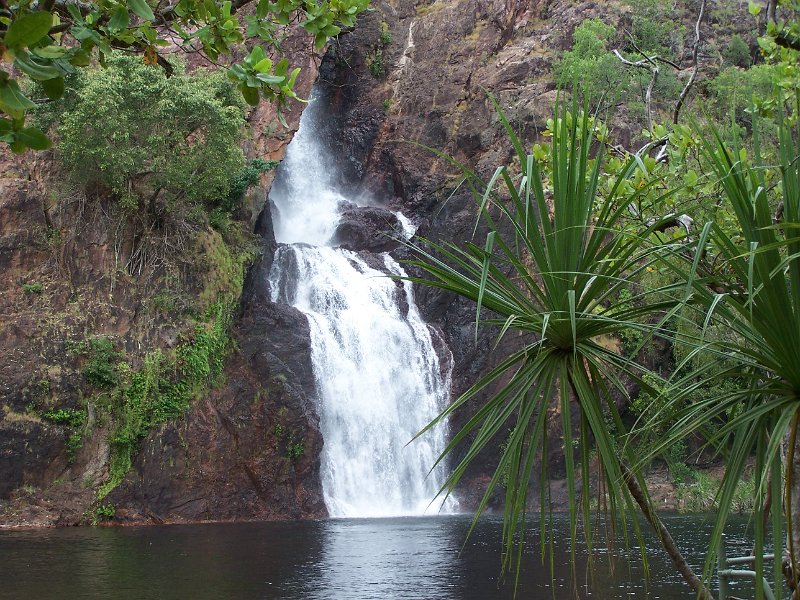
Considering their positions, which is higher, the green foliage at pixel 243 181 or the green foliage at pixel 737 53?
the green foliage at pixel 737 53

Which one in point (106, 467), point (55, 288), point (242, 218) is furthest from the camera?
point (242, 218)

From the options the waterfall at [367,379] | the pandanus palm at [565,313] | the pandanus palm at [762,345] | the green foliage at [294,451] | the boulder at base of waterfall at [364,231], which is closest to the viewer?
the pandanus palm at [762,345]

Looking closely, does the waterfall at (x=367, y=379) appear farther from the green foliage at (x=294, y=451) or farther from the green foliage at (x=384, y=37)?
the green foliage at (x=384, y=37)

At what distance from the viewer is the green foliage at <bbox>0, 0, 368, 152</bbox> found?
80.5 inches

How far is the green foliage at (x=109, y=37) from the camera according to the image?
204cm

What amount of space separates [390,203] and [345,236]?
4.27 metres

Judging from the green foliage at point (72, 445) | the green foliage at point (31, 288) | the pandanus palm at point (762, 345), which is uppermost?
the green foliage at point (31, 288)

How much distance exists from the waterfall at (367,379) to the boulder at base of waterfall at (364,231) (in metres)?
1.38

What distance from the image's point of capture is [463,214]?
32281 mm

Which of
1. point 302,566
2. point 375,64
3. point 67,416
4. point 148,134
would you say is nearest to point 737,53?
point 375,64

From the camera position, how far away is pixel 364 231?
3209 cm

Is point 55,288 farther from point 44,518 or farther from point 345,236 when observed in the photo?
point 345,236

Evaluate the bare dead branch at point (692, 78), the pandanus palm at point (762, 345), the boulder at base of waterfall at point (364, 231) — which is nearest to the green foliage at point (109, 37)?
the pandanus palm at point (762, 345)

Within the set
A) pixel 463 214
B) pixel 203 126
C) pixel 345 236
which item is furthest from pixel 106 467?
pixel 463 214
